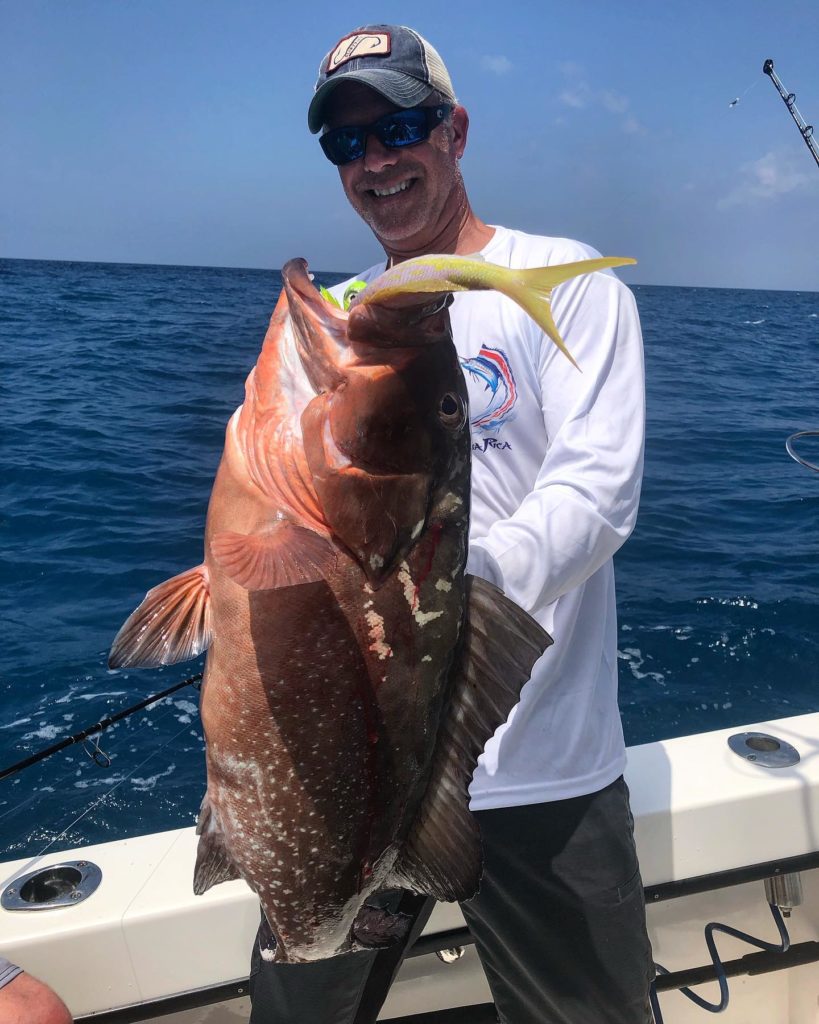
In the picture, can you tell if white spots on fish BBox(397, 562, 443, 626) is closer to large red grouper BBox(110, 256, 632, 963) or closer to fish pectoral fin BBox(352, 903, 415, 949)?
large red grouper BBox(110, 256, 632, 963)

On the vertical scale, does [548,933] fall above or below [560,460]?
below

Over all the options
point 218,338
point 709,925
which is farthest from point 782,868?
point 218,338

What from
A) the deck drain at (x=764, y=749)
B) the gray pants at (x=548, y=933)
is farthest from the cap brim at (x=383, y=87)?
the deck drain at (x=764, y=749)

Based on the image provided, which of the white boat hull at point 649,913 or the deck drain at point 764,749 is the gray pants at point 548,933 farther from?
the deck drain at point 764,749

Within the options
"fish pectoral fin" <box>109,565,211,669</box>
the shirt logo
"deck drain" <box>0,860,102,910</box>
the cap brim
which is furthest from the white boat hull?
the cap brim

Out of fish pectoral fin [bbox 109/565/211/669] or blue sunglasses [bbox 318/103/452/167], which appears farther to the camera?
blue sunglasses [bbox 318/103/452/167]

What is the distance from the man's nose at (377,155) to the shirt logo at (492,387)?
57cm

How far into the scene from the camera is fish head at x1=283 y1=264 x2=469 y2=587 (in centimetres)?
139

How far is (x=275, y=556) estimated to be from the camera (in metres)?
1.37

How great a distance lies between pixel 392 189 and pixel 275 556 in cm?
132

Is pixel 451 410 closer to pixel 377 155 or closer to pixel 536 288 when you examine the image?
pixel 536 288

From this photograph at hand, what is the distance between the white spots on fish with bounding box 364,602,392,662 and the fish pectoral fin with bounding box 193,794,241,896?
0.52m

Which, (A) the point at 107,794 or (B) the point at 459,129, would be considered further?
(A) the point at 107,794

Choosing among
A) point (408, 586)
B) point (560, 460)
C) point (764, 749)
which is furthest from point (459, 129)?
point (764, 749)
